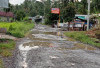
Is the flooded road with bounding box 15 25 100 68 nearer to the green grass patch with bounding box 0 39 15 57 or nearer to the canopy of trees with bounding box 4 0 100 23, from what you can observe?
the green grass patch with bounding box 0 39 15 57

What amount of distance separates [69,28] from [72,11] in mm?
3498

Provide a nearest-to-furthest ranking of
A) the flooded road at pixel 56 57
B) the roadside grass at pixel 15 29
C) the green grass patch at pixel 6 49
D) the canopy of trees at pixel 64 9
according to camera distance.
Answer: the flooded road at pixel 56 57 → the green grass patch at pixel 6 49 → the roadside grass at pixel 15 29 → the canopy of trees at pixel 64 9

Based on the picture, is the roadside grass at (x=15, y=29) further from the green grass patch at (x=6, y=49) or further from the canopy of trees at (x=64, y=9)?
the canopy of trees at (x=64, y=9)

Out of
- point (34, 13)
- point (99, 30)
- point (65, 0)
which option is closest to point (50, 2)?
point (34, 13)

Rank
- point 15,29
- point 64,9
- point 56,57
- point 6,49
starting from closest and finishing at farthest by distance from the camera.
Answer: point 56,57, point 6,49, point 15,29, point 64,9

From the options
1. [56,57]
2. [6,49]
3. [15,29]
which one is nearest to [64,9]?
[15,29]

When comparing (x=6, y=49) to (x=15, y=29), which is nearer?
(x=6, y=49)

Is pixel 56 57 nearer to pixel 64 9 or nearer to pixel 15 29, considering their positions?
pixel 15 29

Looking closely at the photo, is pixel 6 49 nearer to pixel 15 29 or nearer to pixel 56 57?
pixel 56 57

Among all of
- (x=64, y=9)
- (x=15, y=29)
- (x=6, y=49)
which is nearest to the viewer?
(x=6, y=49)

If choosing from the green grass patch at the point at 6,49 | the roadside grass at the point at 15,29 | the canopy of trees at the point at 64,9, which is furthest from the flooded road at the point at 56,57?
the roadside grass at the point at 15,29

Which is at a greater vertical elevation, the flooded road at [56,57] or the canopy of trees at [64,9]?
the canopy of trees at [64,9]

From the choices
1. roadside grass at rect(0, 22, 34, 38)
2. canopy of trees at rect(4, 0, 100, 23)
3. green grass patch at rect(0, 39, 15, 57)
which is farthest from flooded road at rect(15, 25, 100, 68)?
roadside grass at rect(0, 22, 34, 38)

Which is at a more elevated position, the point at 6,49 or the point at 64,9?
the point at 64,9
